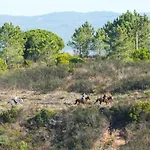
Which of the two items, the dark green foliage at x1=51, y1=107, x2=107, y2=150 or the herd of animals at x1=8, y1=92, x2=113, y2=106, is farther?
the herd of animals at x1=8, y1=92, x2=113, y2=106

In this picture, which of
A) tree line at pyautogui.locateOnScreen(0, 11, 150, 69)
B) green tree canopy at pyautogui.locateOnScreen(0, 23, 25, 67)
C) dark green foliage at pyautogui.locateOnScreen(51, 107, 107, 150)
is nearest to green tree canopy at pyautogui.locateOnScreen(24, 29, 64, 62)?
tree line at pyautogui.locateOnScreen(0, 11, 150, 69)

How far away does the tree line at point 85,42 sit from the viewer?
154 feet

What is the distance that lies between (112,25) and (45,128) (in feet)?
140

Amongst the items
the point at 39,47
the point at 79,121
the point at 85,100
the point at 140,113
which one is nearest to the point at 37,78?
the point at 85,100

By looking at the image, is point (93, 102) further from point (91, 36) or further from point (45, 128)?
point (91, 36)

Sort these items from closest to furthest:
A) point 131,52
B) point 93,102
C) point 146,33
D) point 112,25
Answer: point 93,102 < point 131,52 < point 146,33 < point 112,25

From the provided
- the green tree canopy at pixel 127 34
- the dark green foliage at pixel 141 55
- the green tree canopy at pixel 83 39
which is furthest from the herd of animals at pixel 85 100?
the green tree canopy at pixel 83 39

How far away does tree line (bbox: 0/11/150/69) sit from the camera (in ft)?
154

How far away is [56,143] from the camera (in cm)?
2222

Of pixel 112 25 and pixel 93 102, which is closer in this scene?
pixel 93 102

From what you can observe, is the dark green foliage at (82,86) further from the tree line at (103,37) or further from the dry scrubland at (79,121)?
the tree line at (103,37)

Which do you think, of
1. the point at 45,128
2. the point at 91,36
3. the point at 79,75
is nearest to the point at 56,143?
the point at 45,128

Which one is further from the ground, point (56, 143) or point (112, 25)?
point (112, 25)

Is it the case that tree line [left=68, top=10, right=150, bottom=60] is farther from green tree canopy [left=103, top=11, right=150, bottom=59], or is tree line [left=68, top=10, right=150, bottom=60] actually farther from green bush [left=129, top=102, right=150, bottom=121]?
green bush [left=129, top=102, right=150, bottom=121]
